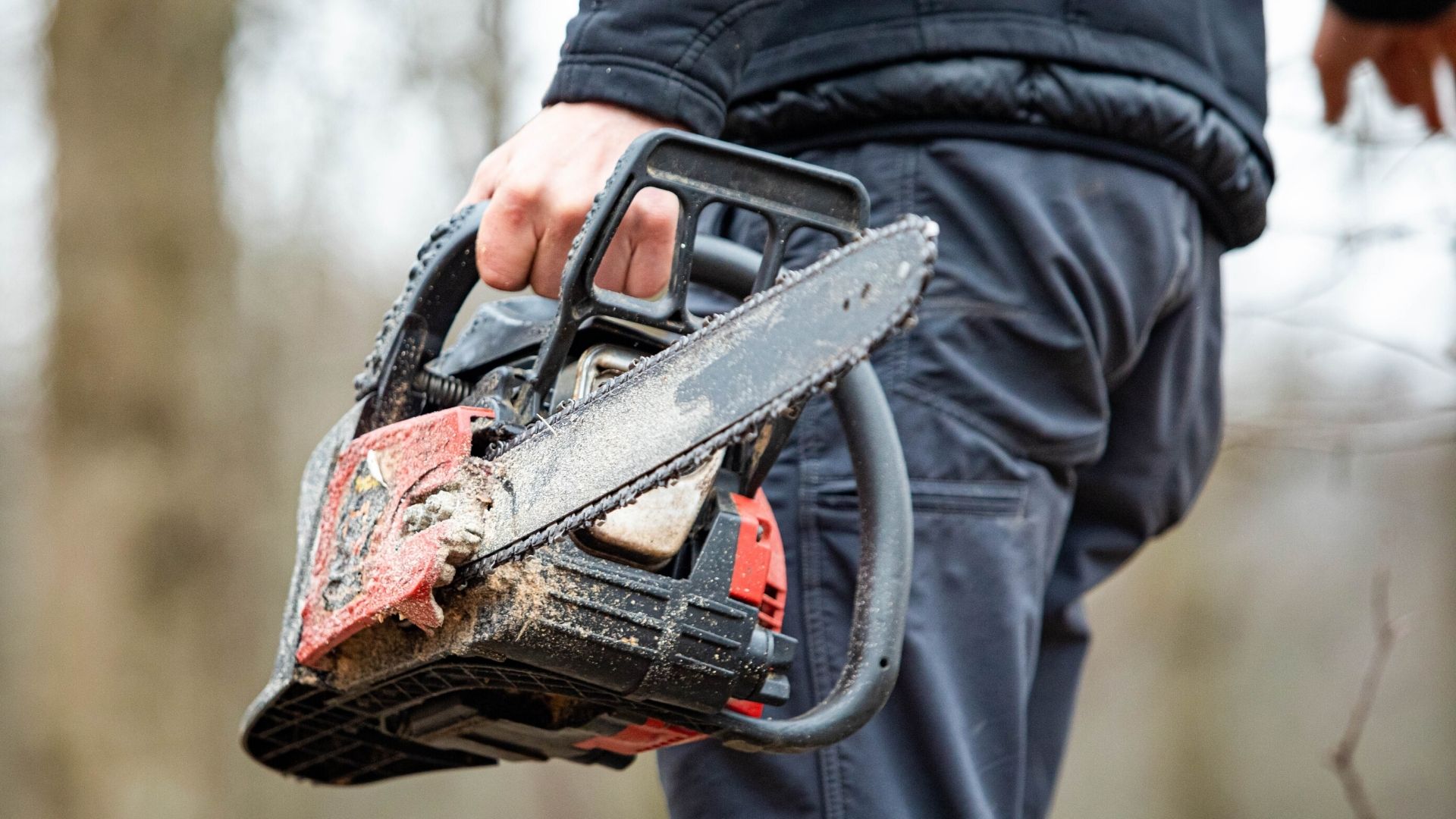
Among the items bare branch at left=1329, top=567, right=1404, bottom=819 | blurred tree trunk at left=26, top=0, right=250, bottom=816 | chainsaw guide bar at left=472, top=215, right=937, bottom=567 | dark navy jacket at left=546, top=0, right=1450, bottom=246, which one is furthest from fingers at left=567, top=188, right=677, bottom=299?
blurred tree trunk at left=26, top=0, right=250, bottom=816

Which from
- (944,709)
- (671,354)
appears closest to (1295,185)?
(944,709)

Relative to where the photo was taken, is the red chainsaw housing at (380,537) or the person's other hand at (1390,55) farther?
the person's other hand at (1390,55)

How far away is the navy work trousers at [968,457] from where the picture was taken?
1175 mm

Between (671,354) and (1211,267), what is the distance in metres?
0.91

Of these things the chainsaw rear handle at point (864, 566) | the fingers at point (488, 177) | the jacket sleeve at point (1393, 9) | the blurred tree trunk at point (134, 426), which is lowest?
the blurred tree trunk at point (134, 426)

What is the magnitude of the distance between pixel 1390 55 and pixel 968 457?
1177 millimetres

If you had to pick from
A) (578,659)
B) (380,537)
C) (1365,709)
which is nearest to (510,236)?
(380,537)

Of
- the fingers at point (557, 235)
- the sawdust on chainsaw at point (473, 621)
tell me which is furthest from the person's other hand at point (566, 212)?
the sawdust on chainsaw at point (473, 621)

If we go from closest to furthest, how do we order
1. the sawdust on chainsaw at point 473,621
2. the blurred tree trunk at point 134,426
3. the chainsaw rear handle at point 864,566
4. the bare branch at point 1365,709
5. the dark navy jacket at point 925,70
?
the sawdust on chainsaw at point 473,621 → the chainsaw rear handle at point 864,566 → the dark navy jacket at point 925,70 → the bare branch at point 1365,709 → the blurred tree trunk at point 134,426

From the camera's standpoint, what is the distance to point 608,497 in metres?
0.92

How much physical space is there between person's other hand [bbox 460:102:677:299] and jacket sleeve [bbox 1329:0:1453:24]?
1263mm

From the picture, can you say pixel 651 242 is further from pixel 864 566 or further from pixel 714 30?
pixel 864 566

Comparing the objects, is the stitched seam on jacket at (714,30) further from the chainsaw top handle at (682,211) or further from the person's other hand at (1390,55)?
the person's other hand at (1390,55)

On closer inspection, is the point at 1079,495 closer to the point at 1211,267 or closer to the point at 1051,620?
the point at 1051,620
